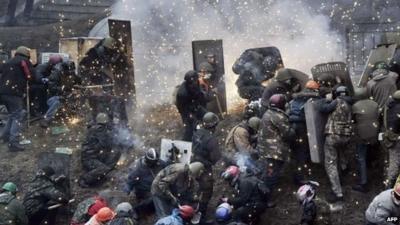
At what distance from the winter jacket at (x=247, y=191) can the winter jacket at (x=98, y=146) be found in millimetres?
3929

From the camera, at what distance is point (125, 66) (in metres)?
14.7

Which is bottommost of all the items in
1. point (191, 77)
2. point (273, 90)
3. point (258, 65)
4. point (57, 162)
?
point (57, 162)

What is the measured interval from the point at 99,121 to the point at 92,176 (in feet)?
4.04

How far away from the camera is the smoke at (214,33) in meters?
16.8

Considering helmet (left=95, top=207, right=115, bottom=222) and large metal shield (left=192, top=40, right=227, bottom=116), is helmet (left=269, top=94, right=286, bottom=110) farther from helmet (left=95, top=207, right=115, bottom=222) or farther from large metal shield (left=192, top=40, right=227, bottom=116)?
helmet (left=95, top=207, right=115, bottom=222)

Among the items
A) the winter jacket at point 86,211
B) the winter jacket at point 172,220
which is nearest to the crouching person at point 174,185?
the winter jacket at point 172,220

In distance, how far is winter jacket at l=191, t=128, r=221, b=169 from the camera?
34.4 ft

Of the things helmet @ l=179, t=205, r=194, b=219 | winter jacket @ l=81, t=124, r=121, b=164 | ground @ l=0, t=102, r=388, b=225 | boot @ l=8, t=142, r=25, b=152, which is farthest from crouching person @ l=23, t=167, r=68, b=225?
boot @ l=8, t=142, r=25, b=152

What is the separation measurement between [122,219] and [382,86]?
18.7ft

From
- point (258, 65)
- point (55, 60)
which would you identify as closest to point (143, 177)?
point (258, 65)

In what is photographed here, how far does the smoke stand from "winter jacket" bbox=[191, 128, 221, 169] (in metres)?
5.19

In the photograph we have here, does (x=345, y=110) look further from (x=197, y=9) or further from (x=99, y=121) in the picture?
(x=197, y=9)

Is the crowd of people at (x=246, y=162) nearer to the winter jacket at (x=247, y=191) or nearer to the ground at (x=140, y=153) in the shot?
the winter jacket at (x=247, y=191)

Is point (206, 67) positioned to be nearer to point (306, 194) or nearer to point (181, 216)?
point (306, 194)
